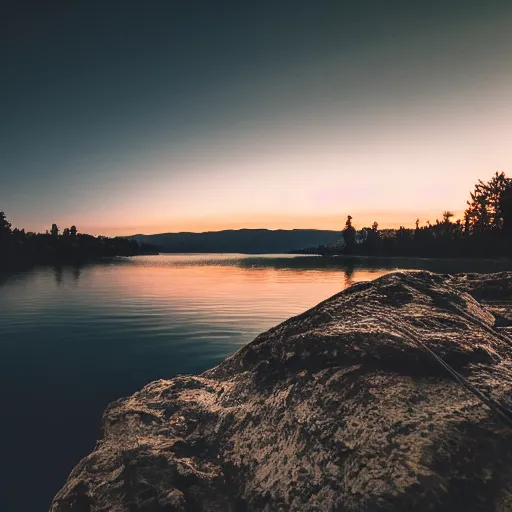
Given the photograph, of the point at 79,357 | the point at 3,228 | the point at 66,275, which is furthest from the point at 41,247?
the point at 79,357

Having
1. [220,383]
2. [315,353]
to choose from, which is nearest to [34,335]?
[220,383]

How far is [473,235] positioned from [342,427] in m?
145

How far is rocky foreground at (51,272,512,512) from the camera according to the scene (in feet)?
9.14

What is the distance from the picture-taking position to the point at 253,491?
3385mm

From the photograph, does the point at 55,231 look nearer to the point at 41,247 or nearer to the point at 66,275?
the point at 41,247

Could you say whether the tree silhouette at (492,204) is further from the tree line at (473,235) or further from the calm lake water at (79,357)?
the calm lake water at (79,357)

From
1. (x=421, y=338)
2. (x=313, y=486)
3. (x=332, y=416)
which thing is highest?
(x=421, y=338)

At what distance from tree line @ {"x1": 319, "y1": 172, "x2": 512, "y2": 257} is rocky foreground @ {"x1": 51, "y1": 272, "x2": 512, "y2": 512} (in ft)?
262

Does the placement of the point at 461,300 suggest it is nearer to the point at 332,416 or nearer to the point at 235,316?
the point at 332,416

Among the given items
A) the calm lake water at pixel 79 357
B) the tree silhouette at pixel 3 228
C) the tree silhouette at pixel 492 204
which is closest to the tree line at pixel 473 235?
the tree silhouette at pixel 492 204

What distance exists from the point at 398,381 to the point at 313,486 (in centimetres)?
123

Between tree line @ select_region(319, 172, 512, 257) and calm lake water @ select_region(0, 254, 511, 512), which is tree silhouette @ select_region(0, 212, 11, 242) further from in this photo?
tree line @ select_region(319, 172, 512, 257)

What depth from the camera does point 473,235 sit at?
12662 cm

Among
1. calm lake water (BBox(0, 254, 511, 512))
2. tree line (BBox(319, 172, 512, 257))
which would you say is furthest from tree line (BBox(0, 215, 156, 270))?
tree line (BBox(319, 172, 512, 257))
